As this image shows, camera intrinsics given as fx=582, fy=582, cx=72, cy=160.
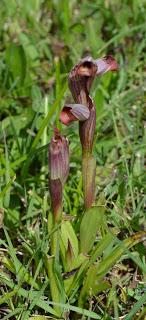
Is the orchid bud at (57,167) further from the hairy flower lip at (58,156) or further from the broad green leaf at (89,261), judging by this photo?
the broad green leaf at (89,261)

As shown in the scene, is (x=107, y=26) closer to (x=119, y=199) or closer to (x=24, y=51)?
(x=24, y=51)

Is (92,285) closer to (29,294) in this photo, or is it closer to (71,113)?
(29,294)

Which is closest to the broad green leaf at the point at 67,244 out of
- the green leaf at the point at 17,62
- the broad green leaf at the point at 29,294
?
the broad green leaf at the point at 29,294

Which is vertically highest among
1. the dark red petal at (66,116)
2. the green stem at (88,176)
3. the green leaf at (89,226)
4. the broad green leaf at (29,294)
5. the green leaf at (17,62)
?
the green leaf at (17,62)

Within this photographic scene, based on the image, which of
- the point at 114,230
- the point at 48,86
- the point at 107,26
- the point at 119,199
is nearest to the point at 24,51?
the point at 48,86

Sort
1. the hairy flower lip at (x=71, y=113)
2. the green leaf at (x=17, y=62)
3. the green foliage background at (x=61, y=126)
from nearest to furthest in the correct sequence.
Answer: the hairy flower lip at (x=71, y=113), the green foliage background at (x=61, y=126), the green leaf at (x=17, y=62)

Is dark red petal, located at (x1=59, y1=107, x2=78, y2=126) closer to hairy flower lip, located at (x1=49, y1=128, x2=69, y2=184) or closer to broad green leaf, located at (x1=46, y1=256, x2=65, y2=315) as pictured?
hairy flower lip, located at (x1=49, y1=128, x2=69, y2=184)

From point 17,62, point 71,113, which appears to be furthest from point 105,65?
point 17,62
